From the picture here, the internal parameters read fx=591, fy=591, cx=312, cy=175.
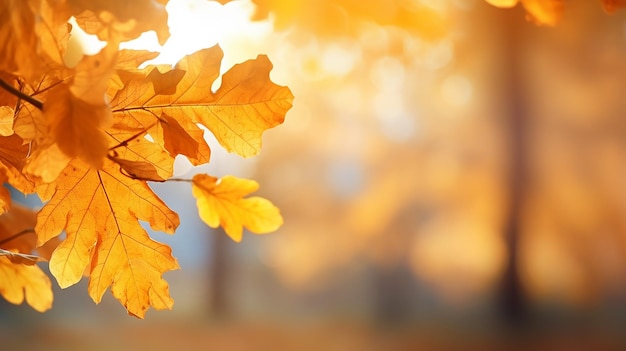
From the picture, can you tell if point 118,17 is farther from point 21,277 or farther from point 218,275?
point 218,275

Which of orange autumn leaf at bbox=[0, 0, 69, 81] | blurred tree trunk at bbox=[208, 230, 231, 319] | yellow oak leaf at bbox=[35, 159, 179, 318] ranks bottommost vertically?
yellow oak leaf at bbox=[35, 159, 179, 318]

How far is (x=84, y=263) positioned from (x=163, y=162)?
9 centimetres

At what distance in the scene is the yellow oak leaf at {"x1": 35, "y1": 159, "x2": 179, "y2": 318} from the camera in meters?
0.41

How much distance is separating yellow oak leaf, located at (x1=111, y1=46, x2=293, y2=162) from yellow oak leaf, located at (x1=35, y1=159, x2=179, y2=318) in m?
0.05

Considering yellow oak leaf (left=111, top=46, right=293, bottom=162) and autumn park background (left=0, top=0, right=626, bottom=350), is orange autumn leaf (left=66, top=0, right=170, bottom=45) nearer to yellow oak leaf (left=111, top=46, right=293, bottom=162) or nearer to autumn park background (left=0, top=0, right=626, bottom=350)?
yellow oak leaf (left=111, top=46, right=293, bottom=162)

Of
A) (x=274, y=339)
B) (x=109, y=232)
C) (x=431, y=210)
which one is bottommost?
(x=109, y=232)

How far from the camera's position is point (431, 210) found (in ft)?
18.3

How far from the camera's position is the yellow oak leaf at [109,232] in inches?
16.2

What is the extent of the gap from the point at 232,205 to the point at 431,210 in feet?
17.2

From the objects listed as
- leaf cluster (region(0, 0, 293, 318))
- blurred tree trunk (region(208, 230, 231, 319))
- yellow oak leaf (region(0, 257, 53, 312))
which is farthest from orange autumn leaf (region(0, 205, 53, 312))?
blurred tree trunk (region(208, 230, 231, 319))

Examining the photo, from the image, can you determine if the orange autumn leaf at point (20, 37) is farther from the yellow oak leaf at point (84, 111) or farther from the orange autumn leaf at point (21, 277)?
the orange autumn leaf at point (21, 277)

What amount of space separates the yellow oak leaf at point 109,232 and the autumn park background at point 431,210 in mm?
3664

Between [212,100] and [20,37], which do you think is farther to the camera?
[212,100]

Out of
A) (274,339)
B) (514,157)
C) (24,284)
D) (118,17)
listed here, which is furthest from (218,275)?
(118,17)
